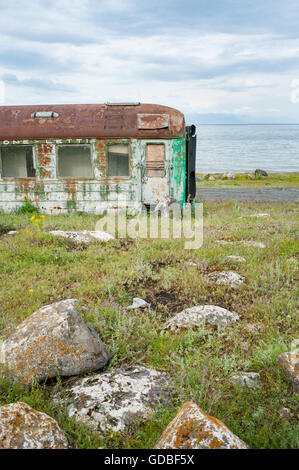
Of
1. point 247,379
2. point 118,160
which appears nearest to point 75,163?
point 118,160

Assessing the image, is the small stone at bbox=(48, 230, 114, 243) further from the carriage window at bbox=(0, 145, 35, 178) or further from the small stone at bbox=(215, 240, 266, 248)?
the carriage window at bbox=(0, 145, 35, 178)

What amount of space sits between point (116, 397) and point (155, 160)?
877 cm

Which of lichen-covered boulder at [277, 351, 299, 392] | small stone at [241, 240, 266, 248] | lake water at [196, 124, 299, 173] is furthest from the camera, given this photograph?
lake water at [196, 124, 299, 173]

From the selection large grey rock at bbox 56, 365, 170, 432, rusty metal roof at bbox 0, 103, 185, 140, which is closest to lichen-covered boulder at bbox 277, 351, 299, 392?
large grey rock at bbox 56, 365, 170, 432

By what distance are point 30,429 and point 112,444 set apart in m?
0.60

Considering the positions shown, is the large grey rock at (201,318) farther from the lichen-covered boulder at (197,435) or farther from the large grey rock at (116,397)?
the lichen-covered boulder at (197,435)

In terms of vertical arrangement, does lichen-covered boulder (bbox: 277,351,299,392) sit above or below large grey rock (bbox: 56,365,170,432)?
above

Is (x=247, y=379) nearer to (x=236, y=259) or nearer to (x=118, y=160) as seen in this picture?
(x=236, y=259)

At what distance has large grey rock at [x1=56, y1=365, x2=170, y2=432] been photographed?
104 inches

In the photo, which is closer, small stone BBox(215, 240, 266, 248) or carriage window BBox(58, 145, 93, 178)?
small stone BBox(215, 240, 266, 248)

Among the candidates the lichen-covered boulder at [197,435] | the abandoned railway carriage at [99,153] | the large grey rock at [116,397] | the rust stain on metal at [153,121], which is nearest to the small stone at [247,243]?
the abandoned railway carriage at [99,153]

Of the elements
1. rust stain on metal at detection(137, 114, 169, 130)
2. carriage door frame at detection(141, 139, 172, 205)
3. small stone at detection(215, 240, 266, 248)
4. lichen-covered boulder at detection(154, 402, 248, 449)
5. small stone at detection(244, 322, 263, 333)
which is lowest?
small stone at detection(244, 322, 263, 333)
